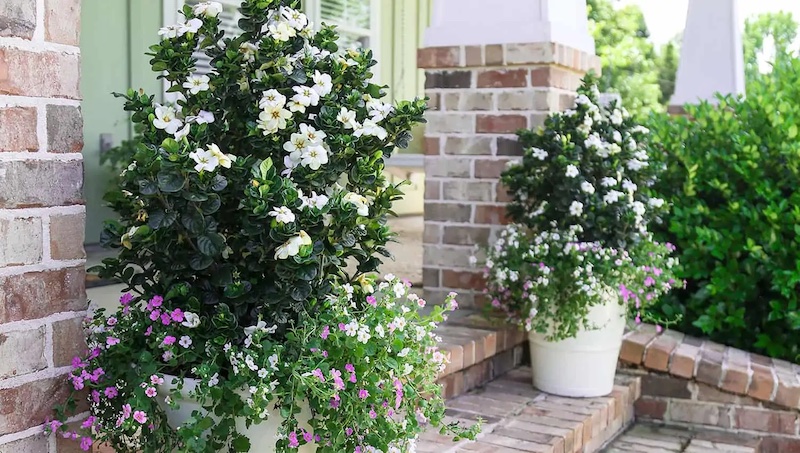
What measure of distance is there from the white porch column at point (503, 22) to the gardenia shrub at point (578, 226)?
0.29 m

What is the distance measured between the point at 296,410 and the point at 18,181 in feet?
2.13

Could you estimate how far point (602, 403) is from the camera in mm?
2938

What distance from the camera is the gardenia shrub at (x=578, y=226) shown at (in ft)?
9.43

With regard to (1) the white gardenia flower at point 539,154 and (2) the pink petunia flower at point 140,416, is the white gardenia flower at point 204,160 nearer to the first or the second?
(2) the pink petunia flower at point 140,416

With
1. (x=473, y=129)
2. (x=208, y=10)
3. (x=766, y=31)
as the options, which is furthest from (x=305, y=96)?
(x=766, y=31)

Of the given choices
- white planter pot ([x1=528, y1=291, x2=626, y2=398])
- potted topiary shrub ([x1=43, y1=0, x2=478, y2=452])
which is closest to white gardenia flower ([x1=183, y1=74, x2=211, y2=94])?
potted topiary shrub ([x1=43, y1=0, x2=478, y2=452])

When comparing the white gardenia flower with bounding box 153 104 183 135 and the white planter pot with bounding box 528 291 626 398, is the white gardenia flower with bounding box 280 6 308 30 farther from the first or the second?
the white planter pot with bounding box 528 291 626 398

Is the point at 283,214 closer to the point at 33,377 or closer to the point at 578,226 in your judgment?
the point at 33,377

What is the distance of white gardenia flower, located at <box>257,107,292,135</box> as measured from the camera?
1.67 meters

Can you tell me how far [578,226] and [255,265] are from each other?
61.3 inches

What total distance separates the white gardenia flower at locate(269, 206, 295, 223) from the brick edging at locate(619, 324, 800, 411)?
220 cm

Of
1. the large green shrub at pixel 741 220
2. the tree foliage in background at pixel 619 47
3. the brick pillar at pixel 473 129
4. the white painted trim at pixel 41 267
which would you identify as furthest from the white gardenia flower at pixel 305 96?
the tree foliage in background at pixel 619 47

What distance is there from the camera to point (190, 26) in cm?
169

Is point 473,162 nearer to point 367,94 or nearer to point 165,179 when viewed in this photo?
point 367,94
